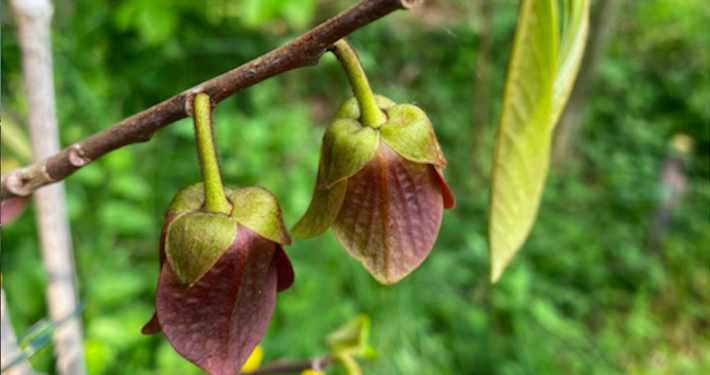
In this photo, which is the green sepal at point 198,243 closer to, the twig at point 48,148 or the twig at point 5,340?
the twig at point 5,340

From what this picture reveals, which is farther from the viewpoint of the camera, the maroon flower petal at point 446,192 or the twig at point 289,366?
the twig at point 289,366

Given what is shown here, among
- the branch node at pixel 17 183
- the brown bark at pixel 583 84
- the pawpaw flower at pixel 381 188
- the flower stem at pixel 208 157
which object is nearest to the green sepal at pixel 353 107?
the pawpaw flower at pixel 381 188

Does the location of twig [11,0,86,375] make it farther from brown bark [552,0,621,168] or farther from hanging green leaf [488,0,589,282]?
brown bark [552,0,621,168]

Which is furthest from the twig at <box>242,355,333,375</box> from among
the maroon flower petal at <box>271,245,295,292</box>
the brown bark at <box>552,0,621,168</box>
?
the brown bark at <box>552,0,621,168</box>

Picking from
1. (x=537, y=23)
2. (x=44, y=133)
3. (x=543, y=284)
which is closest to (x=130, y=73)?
(x=44, y=133)

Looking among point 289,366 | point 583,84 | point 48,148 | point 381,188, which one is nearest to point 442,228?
point 583,84

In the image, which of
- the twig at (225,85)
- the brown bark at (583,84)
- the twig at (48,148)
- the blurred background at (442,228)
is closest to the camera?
the twig at (225,85)
